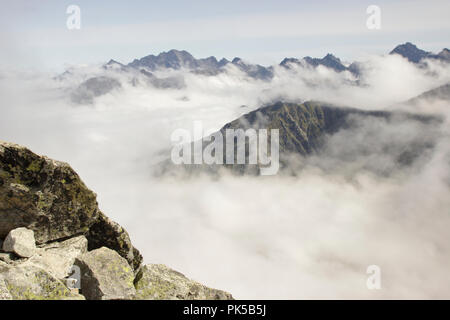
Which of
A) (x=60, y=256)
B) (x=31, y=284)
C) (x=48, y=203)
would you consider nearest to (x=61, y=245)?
(x=60, y=256)

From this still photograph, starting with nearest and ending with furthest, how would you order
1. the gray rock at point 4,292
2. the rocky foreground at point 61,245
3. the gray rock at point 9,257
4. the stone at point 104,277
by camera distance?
the gray rock at point 4,292
the rocky foreground at point 61,245
the gray rock at point 9,257
the stone at point 104,277

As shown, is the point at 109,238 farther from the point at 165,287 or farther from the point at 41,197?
the point at 165,287

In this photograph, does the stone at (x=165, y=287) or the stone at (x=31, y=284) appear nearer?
the stone at (x=31, y=284)

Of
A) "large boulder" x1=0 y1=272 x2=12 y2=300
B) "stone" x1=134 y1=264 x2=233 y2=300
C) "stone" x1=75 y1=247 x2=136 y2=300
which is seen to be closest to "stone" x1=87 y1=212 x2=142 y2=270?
"stone" x1=134 y1=264 x2=233 y2=300

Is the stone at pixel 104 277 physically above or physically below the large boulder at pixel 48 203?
below

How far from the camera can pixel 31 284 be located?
11500 mm

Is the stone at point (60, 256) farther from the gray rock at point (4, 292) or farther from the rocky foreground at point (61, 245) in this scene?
the gray rock at point (4, 292)

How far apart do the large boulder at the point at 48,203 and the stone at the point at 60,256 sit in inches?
24.6

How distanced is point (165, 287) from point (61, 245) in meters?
6.11

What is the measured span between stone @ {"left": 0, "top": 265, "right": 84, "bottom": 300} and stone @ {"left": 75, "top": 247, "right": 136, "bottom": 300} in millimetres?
1029

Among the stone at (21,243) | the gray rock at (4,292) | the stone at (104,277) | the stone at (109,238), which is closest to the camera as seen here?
the gray rock at (4,292)

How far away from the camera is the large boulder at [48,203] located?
14812 mm

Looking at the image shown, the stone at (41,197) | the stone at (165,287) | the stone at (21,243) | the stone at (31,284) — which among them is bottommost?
the stone at (165,287)

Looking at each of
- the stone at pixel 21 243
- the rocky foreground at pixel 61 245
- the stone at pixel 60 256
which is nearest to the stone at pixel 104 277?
the rocky foreground at pixel 61 245
